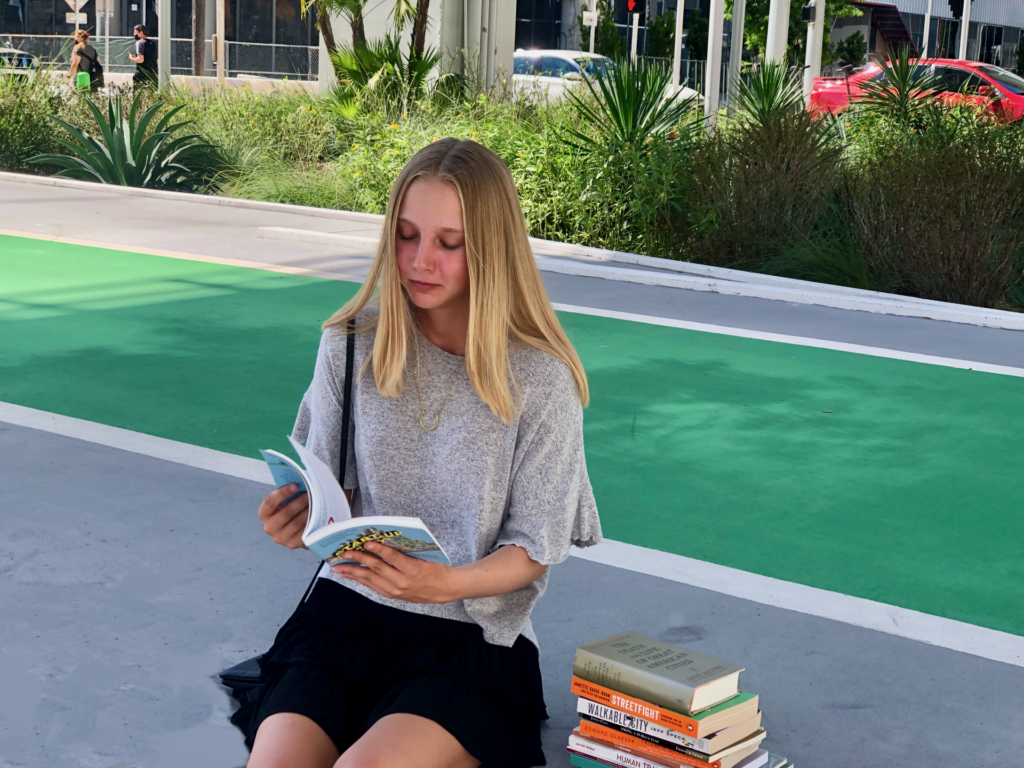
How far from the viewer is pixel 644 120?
41.7 feet

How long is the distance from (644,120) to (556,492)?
34.2ft

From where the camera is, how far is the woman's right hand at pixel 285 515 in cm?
270

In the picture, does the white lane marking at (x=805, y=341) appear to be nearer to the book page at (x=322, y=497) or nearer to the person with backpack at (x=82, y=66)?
the book page at (x=322, y=497)

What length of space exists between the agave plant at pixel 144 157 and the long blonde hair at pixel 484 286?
14.8 meters

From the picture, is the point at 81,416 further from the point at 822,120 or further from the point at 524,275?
the point at 822,120

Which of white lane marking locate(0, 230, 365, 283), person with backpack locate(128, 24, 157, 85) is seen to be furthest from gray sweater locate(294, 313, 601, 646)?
person with backpack locate(128, 24, 157, 85)

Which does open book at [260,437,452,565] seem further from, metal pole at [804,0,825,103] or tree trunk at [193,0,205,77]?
tree trunk at [193,0,205,77]

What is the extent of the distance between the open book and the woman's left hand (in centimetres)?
2

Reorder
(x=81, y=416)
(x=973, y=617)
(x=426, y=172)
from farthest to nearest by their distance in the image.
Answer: (x=81, y=416), (x=973, y=617), (x=426, y=172)

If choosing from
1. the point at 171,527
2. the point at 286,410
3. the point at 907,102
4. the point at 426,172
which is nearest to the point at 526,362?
the point at 426,172

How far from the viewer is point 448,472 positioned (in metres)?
2.75

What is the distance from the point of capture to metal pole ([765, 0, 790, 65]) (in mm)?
18281

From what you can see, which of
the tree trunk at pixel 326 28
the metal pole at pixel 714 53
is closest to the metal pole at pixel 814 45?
the metal pole at pixel 714 53

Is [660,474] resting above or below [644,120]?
below
